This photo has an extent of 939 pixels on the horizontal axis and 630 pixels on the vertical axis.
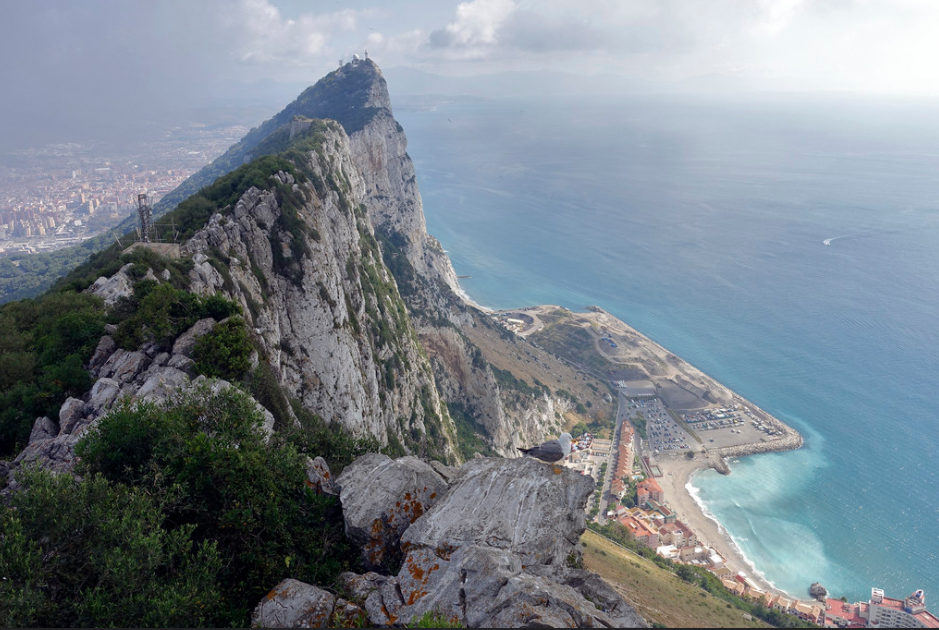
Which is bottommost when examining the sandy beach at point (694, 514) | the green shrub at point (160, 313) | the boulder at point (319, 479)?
the sandy beach at point (694, 514)

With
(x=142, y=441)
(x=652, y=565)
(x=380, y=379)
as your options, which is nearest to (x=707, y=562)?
(x=652, y=565)

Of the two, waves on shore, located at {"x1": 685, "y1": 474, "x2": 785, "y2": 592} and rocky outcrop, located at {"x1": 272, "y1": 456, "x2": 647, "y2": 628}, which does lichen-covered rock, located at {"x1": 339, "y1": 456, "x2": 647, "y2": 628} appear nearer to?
rocky outcrop, located at {"x1": 272, "y1": 456, "x2": 647, "y2": 628}

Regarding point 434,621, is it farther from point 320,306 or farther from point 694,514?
point 694,514

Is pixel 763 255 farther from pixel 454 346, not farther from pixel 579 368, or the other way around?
pixel 454 346

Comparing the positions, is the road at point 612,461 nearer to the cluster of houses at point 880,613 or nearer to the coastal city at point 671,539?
the coastal city at point 671,539

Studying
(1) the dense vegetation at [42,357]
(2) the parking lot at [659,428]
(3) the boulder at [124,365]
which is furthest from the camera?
(2) the parking lot at [659,428]

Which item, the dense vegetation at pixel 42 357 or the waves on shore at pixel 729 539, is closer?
the dense vegetation at pixel 42 357

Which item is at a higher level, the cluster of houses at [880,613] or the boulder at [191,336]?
the boulder at [191,336]

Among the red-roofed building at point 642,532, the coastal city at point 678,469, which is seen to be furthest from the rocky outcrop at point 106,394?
the coastal city at point 678,469

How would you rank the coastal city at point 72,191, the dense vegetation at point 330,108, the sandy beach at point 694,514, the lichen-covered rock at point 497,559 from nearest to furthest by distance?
the lichen-covered rock at point 497,559
the sandy beach at point 694,514
the dense vegetation at point 330,108
the coastal city at point 72,191
